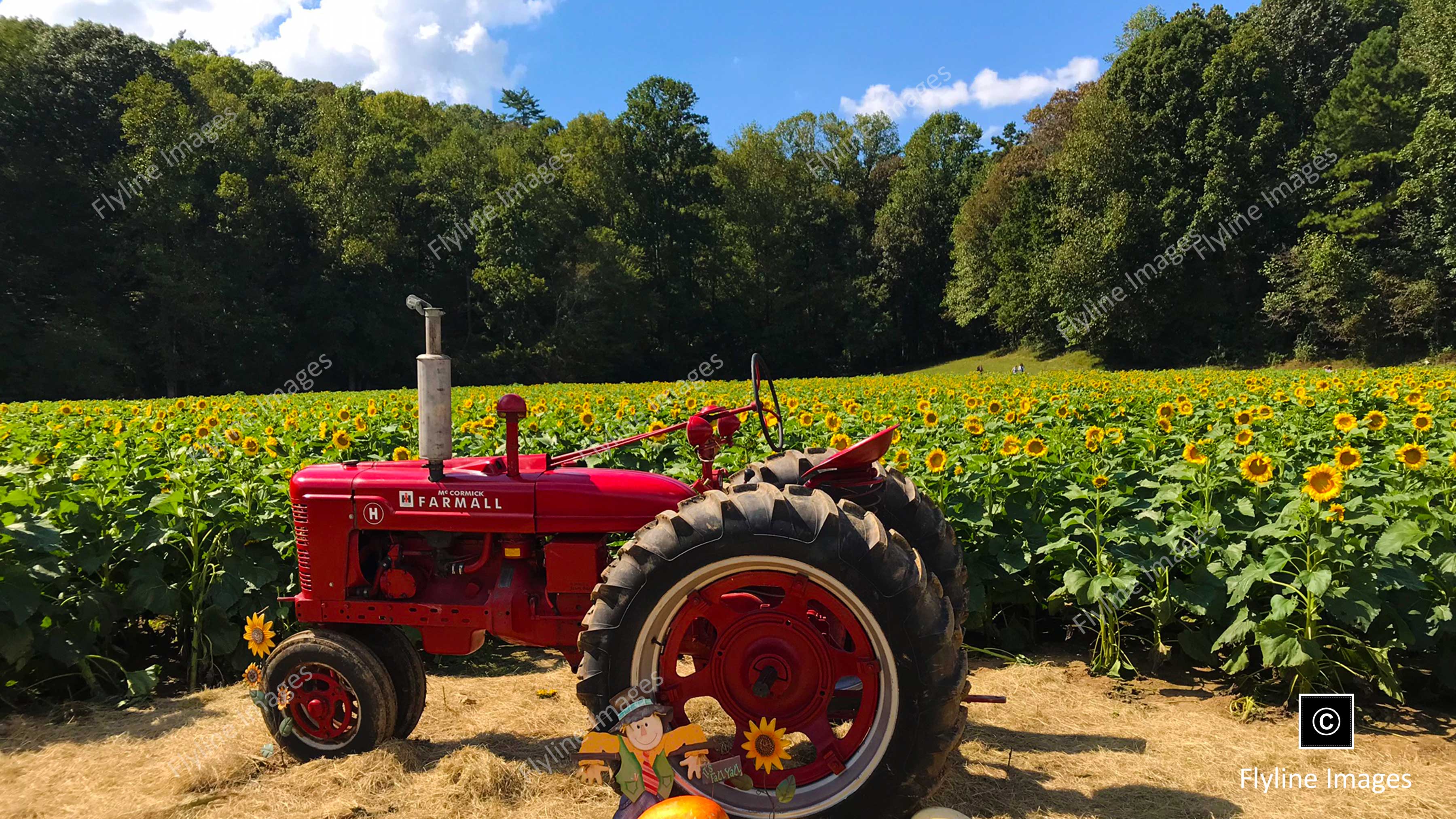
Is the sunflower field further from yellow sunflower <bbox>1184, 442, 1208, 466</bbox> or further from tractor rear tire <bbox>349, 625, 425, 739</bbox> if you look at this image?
tractor rear tire <bbox>349, 625, 425, 739</bbox>

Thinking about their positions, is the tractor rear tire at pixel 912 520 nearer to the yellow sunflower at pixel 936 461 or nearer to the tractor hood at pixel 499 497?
the tractor hood at pixel 499 497

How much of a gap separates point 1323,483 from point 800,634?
274cm

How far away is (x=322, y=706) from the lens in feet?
11.6

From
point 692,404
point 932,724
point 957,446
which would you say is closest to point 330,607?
point 932,724

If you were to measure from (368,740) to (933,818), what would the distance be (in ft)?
7.60

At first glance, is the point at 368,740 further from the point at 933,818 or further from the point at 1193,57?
the point at 1193,57

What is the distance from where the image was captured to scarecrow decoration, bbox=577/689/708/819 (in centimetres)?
271

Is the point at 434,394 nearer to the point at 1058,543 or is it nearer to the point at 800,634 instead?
the point at 800,634

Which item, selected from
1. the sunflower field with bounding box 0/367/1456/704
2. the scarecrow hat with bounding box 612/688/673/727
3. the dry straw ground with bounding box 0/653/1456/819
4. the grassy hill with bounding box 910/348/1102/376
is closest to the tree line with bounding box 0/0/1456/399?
the grassy hill with bounding box 910/348/1102/376

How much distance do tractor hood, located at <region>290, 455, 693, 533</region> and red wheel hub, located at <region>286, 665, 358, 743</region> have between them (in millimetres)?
664

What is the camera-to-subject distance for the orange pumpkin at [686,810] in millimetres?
2408

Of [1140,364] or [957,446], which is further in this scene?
[1140,364]

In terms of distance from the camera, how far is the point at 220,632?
476 centimetres

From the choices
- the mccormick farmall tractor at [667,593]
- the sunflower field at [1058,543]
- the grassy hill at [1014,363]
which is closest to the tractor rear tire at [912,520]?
the mccormick farmall tractor at [667,593]
